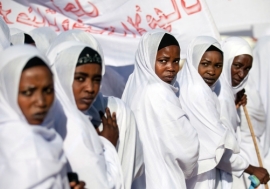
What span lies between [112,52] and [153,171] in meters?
1.66

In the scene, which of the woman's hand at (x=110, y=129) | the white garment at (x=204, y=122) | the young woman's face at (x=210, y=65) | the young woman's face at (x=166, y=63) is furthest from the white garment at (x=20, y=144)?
the young woman's face at (x=210, y=65)

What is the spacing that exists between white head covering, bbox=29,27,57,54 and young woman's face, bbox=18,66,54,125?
211 centimetres

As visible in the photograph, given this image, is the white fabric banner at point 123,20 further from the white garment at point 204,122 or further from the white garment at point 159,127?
the white garment at point 159,127

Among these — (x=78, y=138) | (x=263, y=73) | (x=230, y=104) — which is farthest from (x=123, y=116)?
(x=263, y=73)

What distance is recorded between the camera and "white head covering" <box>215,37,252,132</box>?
6.03m

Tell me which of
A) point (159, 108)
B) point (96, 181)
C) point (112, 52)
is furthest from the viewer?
point (112, 52)

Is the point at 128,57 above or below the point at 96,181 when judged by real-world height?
above

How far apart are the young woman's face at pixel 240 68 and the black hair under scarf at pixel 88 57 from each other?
285 cm

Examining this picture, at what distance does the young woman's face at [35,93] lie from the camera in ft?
10.5

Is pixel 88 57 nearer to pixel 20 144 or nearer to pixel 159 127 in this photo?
pixel 20 144

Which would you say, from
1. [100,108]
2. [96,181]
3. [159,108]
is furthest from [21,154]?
[159,108]

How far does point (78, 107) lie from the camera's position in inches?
151

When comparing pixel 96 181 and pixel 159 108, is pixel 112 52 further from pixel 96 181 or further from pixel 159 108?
pixel 96 181

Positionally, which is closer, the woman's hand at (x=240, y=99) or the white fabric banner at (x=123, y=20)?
the white fabric banner at (x=123, y=20)
